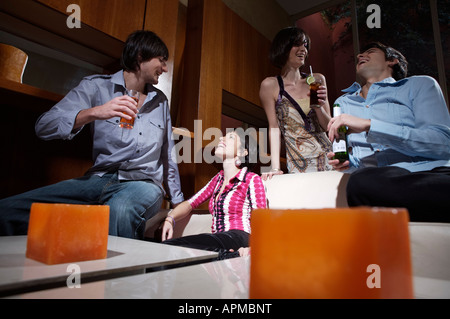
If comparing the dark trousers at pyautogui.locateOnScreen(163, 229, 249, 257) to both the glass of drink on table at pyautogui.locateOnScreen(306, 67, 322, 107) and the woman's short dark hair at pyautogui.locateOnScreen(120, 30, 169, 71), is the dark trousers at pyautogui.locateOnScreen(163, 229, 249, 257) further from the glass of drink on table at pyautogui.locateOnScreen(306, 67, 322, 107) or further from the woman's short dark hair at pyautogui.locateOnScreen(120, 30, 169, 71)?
the woman's short dark hair at pyautogui.locateOnScreen(120, 30, 169, 71)

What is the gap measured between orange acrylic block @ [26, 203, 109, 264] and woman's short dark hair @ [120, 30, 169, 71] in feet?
4.40

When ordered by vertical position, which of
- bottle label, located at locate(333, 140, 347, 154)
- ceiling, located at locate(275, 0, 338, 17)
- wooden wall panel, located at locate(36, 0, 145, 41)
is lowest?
bottle label, located at locate(333, 140, 347, 154)

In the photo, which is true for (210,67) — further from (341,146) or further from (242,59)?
(341,146)

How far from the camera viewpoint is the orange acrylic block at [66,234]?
1.64ft

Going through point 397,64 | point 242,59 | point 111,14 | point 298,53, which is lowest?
point 397,64

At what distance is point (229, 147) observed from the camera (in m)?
1.77

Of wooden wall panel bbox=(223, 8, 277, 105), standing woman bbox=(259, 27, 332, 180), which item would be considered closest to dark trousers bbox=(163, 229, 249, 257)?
standing woman bbox=(259, 27, 332, 180)

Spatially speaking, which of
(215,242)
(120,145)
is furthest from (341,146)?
(120,145)

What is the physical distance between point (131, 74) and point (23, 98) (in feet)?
2.01

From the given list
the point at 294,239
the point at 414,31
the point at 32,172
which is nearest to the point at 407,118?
the point at 294,239

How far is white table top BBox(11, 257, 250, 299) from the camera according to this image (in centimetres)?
32

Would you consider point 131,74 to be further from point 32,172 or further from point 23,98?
point 32,172

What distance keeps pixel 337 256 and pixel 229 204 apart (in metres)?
1.26

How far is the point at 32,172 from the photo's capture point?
1.63m
